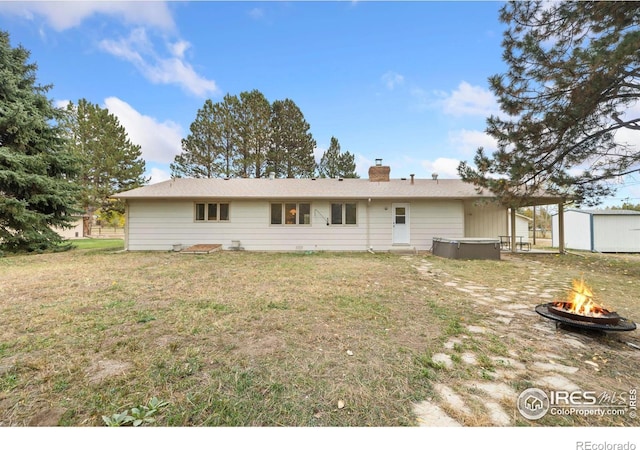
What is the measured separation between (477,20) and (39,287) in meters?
11.2

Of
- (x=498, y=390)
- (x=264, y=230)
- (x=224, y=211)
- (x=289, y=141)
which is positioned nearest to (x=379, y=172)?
(x=264, y=230)

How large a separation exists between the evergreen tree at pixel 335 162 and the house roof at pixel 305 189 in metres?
13.5

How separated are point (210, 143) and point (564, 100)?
70.0 ft

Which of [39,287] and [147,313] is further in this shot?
[39,287]

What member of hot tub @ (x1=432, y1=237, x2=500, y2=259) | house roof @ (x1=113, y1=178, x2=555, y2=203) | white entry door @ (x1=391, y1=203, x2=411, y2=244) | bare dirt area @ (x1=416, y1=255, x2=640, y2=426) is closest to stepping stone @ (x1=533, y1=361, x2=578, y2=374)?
bare dirt area @ (x1=416, y1=255, x2=640, y2=426)

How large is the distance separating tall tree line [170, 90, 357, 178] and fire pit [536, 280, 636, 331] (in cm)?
2099

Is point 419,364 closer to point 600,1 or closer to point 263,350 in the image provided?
point 263,350

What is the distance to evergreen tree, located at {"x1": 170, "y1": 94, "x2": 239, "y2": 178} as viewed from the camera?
70.5 feet

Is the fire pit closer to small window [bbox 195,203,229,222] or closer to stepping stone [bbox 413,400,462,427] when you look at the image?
stepping stone [bbox 413,400,462,427]

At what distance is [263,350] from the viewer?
271 cm

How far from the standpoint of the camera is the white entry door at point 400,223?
11742 millimetres

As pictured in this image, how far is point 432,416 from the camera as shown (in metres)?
1.79

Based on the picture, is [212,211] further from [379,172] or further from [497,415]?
[497,415]
